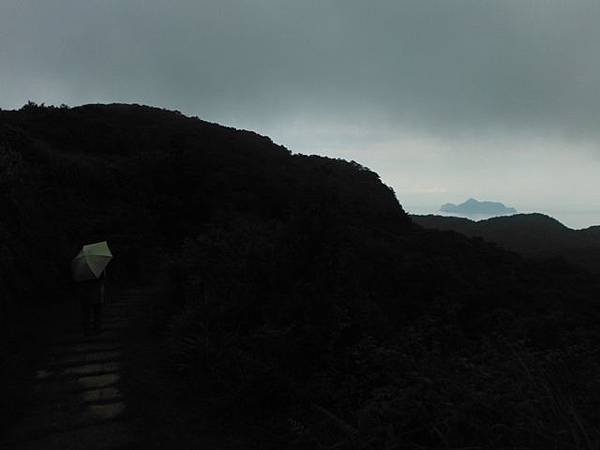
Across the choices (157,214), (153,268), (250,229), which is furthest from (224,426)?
(157,214)

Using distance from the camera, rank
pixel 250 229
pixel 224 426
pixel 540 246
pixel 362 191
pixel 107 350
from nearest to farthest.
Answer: pixel 224 426, pixel 107 350, pixel 250 229, pixel 362 191, pixel 540 246

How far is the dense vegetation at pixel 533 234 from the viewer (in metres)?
41.5

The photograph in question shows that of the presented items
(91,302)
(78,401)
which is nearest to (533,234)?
(91,302)

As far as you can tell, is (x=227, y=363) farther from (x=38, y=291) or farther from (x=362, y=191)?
(x=362, y=191)

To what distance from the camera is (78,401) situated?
204 inches

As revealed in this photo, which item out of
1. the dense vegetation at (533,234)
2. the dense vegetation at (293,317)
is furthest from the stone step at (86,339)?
the dense vegetation at (533,234)

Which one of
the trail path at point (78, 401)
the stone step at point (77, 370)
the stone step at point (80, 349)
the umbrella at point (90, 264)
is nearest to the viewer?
the trail path at point (78, 401)

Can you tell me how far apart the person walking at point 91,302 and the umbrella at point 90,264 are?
0.36ft

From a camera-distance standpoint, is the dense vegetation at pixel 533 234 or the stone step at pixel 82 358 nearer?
the stone step at pixel 82 358

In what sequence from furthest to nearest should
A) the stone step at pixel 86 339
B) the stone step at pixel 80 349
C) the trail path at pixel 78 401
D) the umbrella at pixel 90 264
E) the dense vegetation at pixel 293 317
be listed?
the umbrella at pixel 90 264
the stone step at pixel 86 339
the stone step at pixel 80 349
the trail path at pixel 78 401
the dense vegetation at pixel 293 317

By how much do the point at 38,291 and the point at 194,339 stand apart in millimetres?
4027

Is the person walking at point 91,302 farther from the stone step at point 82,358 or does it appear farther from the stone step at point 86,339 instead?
the stone step at point 82,358

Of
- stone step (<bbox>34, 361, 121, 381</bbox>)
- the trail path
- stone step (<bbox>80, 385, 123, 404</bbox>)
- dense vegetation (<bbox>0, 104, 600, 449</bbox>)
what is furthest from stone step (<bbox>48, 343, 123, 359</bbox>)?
stone step (<bbox>80, 385, 123, 404</bbox>)

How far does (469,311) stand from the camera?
17.1 meters
